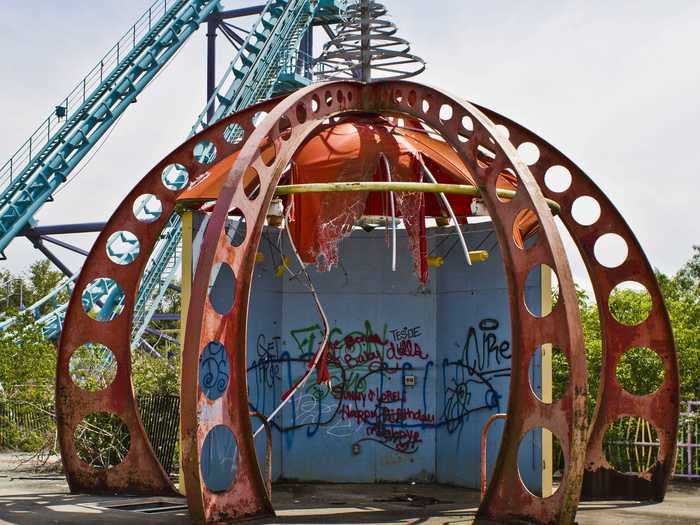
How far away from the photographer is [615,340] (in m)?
14.1

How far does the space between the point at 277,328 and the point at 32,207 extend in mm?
13025

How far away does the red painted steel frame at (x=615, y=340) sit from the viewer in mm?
13859

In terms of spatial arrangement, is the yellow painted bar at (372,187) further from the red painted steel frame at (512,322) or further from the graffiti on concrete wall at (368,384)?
the graffiti on concrete wall at (368,384)

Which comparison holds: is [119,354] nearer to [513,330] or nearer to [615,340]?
[513,330]

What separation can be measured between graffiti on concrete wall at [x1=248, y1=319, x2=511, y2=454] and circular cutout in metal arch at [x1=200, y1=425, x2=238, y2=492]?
1.47 meters

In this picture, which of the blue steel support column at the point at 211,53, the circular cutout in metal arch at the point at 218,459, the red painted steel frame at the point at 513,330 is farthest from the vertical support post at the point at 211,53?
the red painted steel frame at the point at 513,330

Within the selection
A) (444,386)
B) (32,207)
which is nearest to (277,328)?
(444,386)

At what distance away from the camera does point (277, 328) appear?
16375 mm

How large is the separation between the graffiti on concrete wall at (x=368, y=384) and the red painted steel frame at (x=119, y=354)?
Answer: 263 cm

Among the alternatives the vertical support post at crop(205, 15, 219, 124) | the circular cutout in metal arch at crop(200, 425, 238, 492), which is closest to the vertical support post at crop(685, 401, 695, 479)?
the circular cutout in metal arch at crop(200, 425, 238, 492)

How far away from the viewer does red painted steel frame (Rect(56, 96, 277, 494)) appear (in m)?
13.6

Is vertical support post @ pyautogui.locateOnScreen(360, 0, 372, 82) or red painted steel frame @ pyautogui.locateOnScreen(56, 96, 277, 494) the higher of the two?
vertical support post @ pyautogui.locateOnScreen(360, 0, 372, 82)

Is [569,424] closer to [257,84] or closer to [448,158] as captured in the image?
[448,158]

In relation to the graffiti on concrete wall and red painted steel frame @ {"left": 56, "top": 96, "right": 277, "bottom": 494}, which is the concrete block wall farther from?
red painted steel frame @ {"left": 56, "top": 96, "right": 277, "bottom": 494}
